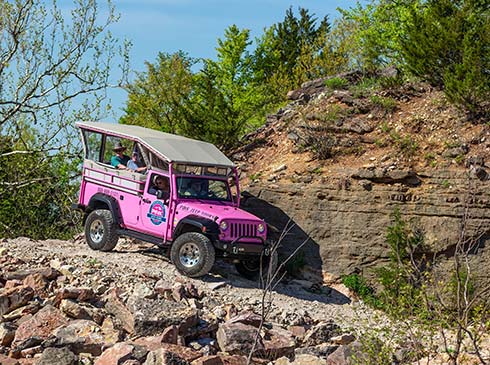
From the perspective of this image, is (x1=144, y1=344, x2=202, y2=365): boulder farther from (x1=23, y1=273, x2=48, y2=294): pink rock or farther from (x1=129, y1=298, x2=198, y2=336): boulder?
(x1=23, y1=273, x2=48, y2=294): pink rock

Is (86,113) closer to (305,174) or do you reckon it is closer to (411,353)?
(305,174)

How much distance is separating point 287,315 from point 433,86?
10.8 meters

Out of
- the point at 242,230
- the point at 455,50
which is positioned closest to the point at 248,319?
the point at 242,230

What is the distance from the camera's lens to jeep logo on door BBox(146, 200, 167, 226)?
16.8 m

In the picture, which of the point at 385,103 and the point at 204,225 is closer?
the point at 204,225

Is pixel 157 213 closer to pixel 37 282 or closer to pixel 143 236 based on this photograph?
pixel 143 236

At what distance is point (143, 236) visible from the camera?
1722cm

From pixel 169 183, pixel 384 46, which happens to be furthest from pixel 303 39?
pixel 169 183

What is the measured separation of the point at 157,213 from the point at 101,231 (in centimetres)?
175

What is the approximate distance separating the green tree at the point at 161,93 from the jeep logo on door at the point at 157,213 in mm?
12284

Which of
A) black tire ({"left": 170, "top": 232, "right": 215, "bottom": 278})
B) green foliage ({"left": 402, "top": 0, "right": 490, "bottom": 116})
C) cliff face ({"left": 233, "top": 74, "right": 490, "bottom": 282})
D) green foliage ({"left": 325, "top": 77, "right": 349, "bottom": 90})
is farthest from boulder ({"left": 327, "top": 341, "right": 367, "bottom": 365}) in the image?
green foliage ({"left": 325, "top": 77, "right": 349, "bottom": 90})

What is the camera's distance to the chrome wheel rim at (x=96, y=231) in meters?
18.0

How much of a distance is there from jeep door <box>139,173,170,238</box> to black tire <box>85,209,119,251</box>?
0.85 metres

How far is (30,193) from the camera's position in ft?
96.9
